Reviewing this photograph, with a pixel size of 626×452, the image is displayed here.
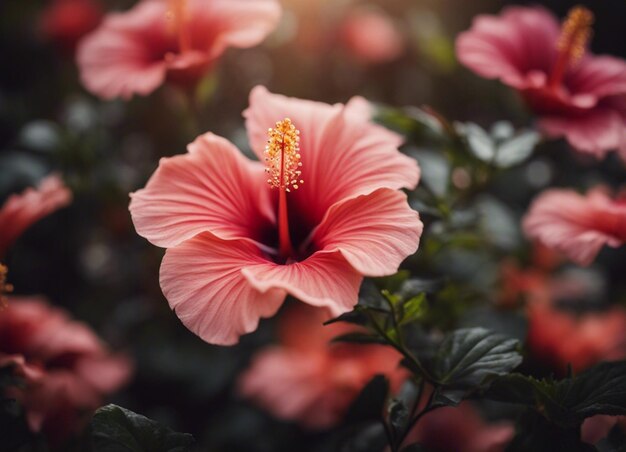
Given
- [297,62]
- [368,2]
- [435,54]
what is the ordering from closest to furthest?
[435,54] → [297,62] → [368,2]

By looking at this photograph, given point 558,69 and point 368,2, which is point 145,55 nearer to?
point 558,69

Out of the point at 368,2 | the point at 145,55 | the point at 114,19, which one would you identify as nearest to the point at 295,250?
the point at 145,55

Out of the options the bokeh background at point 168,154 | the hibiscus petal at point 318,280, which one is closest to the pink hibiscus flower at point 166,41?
the bokeh background at point 168,154

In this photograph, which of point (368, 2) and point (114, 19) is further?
point (368, 2)

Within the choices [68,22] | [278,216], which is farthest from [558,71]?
[68,22]

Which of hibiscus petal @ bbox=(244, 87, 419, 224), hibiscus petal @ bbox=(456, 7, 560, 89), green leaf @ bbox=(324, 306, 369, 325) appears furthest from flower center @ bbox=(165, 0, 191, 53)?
green leaf @ bbox=(324, 306, 369, 325)

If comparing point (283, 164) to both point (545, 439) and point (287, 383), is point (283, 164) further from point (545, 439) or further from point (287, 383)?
point (287, 383)

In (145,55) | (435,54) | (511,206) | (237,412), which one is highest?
(145,55)
